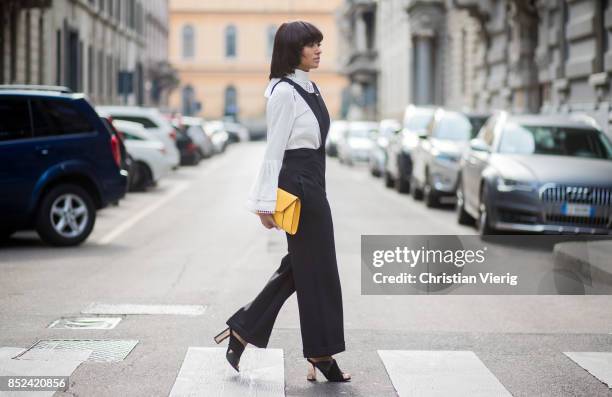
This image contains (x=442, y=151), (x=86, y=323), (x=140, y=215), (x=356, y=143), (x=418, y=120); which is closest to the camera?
(x=86, y=323)

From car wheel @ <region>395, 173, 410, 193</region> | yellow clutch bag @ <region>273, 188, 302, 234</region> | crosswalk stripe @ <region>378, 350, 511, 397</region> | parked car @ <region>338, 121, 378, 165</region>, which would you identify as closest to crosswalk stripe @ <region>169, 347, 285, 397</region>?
crosswalk stripe @ <region>378, 350, 511, 397</region>

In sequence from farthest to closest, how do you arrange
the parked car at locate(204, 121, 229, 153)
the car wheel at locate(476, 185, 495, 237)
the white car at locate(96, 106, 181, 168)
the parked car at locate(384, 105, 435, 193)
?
the parked car at locate(204, 121, 229, 153) → the white car at locate(96, 106, 181, 168) → the parked car at locate(384, 105, 435, 193) → the car wheel at locate(476, 185, 495, 237)

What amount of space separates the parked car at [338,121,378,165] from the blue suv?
1074 inches

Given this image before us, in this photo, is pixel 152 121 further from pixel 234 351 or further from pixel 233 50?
pixel 233 50

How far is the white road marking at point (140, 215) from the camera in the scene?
1572 centimetres

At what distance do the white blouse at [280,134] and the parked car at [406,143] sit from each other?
59.7 ft

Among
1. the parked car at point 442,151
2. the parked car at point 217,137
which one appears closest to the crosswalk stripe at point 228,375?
the parked car at point 442,151

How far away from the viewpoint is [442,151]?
21.0m

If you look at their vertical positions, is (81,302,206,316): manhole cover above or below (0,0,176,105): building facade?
→ below

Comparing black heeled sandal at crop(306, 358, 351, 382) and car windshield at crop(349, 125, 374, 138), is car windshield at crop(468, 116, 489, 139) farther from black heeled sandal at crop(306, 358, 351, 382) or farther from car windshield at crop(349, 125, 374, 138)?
car windshield at crop(349, 125, 374, 138)

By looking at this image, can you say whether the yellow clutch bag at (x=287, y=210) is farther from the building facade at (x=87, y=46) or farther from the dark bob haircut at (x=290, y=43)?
the building facade at (x=87, y=46)

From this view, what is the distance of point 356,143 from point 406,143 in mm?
18410

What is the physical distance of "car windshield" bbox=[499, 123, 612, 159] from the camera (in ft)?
51.3

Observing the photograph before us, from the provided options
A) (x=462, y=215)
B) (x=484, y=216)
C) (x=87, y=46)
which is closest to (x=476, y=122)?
(x=462, y=215)
